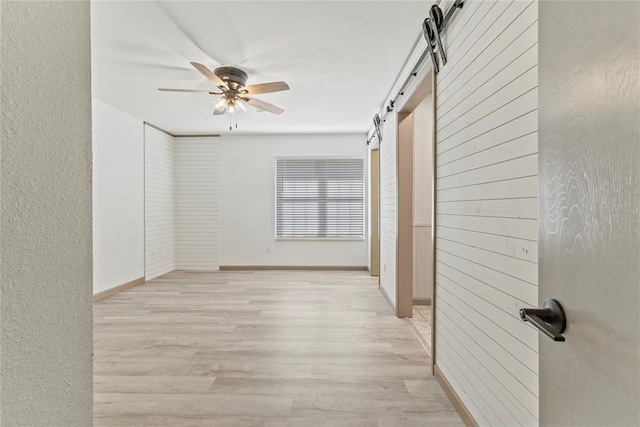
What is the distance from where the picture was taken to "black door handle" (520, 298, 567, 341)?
0.68 m

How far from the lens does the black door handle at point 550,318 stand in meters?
0.68

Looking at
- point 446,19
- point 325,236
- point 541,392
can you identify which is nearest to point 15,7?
point 541,392

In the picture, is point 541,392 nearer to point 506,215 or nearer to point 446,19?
point 506,215

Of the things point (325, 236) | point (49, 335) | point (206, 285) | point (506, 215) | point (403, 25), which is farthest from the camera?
point (325, 236)

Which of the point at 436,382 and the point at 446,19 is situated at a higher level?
the point at 446,19

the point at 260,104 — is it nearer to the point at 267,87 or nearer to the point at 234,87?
the point at 234,87

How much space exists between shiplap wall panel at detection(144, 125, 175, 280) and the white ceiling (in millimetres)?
1241

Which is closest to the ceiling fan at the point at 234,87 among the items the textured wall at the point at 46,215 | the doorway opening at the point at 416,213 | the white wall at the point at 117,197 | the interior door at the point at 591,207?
the doorway opening at the point at 416,213

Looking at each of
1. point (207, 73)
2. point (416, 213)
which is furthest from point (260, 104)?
point (416, 213)

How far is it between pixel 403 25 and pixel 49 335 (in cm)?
260

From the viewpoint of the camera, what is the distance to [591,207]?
0.60m

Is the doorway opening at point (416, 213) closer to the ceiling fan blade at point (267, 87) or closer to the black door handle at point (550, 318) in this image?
the ceiling fan blade at point (267, 87)

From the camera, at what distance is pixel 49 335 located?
0.64m

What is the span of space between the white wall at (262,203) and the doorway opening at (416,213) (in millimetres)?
2006
